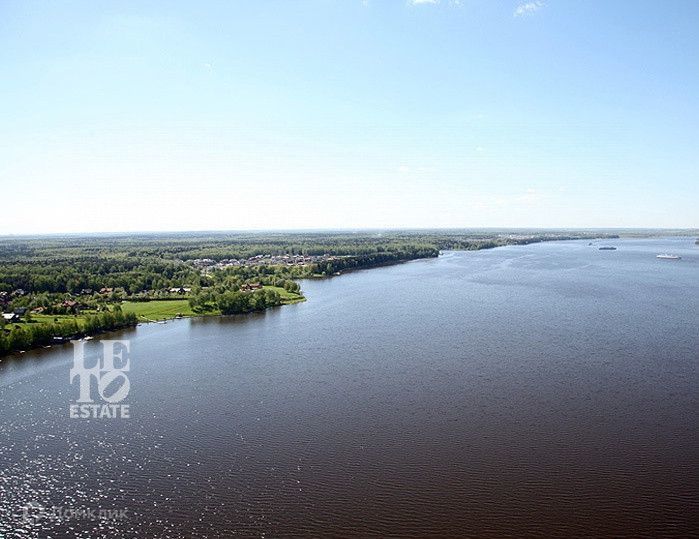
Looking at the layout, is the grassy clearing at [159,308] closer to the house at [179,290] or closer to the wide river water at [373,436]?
the house at [179,290]

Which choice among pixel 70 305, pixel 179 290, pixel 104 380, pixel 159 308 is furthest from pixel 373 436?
pixel 179 290

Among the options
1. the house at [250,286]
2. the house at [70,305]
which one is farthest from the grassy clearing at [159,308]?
the house at [250,286]

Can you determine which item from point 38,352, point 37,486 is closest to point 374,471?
point 37,486

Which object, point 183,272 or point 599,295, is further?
point 183,272

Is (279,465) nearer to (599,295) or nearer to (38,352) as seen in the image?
(38,352)

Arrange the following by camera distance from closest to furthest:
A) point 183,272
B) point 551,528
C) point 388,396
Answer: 1. point 551,528
2. point 388,396
3. point 183,272

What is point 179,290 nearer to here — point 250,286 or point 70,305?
point 250,286
